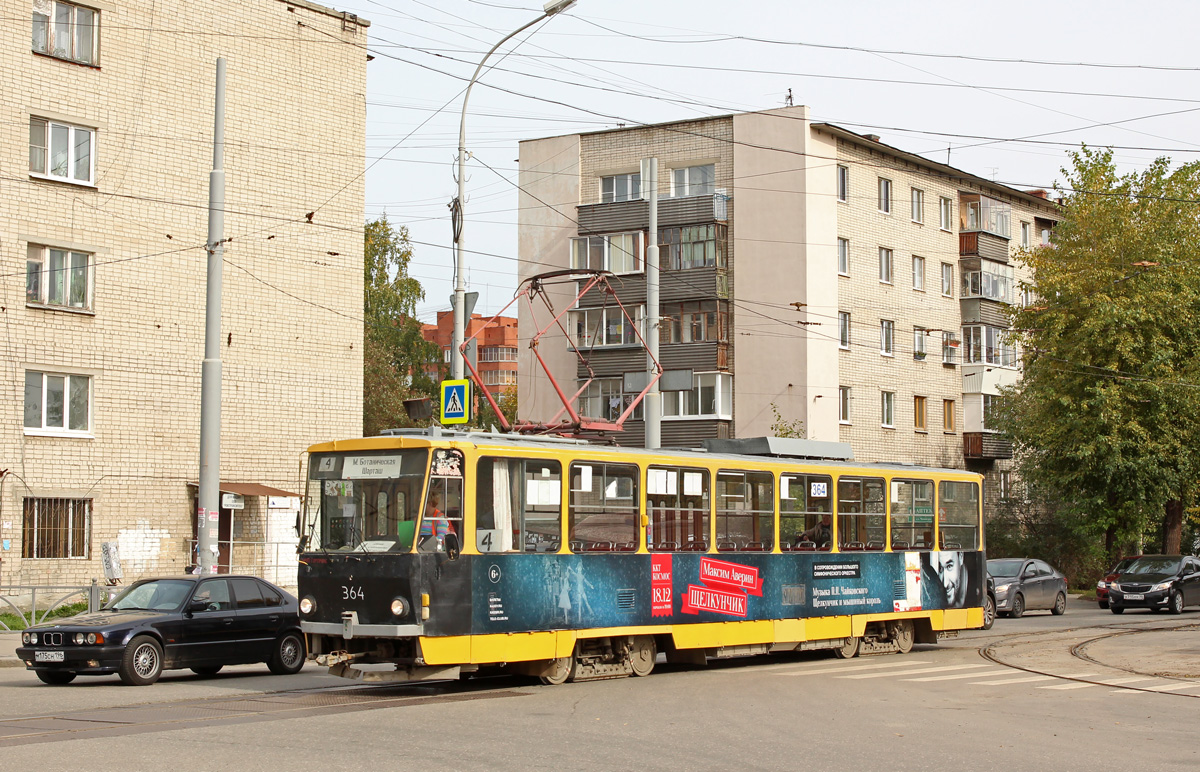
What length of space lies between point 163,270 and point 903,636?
18.0 meters

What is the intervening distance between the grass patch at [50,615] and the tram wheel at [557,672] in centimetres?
1082

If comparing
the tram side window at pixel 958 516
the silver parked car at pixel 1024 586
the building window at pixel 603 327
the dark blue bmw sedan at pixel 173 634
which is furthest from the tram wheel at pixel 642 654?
the building window at pixel 603 327

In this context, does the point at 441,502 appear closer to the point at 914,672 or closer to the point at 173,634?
the point at 173,634

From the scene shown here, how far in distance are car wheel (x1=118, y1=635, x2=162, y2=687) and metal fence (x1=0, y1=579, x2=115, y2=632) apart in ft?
18.0

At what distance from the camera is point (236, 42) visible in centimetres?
3127

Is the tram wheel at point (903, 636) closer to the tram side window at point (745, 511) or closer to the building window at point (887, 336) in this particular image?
the tram side window at point (745, 511)

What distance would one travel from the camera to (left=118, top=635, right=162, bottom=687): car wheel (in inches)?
606

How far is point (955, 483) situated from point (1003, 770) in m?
13.1

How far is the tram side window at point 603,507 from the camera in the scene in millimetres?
15641

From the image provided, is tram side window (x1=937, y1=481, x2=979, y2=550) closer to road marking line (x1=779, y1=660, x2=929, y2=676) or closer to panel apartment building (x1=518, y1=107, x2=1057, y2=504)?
road marking line (x1=779, y1=660, x2=929, y2=676)

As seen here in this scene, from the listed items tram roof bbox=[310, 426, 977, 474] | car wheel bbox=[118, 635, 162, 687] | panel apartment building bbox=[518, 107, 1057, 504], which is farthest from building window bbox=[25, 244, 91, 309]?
panel apartment building bbox=[518, 107, 1057, 504]

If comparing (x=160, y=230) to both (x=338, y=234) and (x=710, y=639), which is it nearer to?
(x=338, y=234)

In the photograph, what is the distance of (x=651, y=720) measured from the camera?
12.1m

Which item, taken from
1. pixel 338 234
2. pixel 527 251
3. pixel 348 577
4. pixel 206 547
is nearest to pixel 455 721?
pixel 348 577
